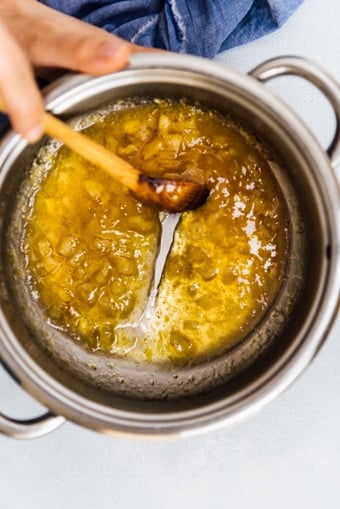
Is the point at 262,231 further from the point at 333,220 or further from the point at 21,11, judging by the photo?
the point at 21,11

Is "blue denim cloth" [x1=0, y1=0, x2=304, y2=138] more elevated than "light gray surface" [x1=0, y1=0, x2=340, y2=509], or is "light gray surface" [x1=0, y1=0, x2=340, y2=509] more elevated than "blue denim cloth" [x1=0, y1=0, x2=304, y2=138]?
"blue denim cloth" [x1=0, y1=0, x2=304, y2=138]

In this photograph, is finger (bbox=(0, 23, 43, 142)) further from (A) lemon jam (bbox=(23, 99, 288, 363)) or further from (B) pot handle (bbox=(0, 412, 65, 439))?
(B) pot handle (bbox=(0, 412, 65, 439))

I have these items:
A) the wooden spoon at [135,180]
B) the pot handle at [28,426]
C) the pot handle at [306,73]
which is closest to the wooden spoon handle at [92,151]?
the wooden spoon at [135,180]

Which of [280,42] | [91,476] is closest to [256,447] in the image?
[91,476]

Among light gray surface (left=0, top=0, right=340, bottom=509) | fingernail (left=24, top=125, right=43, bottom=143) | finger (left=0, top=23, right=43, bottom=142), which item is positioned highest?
finger (left=0, top=23, right=43, bottom=142)

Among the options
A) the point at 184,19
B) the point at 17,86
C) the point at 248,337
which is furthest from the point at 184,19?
the point at 248,337

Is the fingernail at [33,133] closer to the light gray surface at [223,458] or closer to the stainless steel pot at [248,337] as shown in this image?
the stainless steel pot at [248,337]

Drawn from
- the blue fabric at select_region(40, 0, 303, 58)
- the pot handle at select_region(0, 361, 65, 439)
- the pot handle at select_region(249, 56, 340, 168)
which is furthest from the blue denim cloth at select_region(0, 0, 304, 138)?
the pot handle at select_region(0, 361, 65, 439)
